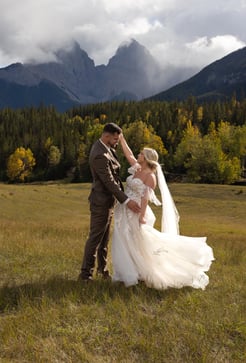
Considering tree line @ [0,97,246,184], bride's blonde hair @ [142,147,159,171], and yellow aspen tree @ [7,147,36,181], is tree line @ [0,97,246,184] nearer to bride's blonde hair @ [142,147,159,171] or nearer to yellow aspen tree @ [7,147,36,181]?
yellow aspen tree @ [7,147,36,181]

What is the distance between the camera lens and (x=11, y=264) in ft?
35.1

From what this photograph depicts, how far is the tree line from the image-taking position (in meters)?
98.6

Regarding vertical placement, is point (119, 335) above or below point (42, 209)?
above

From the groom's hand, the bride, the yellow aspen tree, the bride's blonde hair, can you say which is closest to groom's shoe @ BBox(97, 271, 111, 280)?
the bride

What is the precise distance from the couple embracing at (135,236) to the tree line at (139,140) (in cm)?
8705

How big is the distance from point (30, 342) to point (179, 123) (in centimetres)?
14899

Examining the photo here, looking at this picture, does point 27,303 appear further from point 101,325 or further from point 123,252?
point 123,252

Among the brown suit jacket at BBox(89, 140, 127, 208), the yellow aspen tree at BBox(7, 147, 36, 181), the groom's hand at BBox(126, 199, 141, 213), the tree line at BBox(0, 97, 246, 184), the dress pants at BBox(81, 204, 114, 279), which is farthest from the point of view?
the yellow aspen tree at BBox(7, 147, 36, 181)

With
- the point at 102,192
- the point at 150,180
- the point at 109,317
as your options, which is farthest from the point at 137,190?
the point at 109,317

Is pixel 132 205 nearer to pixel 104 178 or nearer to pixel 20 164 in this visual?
pixel 104 178

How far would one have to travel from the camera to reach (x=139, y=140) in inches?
5000

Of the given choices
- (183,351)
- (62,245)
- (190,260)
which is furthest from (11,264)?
(183,351)

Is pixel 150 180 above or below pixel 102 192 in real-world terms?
above

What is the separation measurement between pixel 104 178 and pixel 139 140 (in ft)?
391
